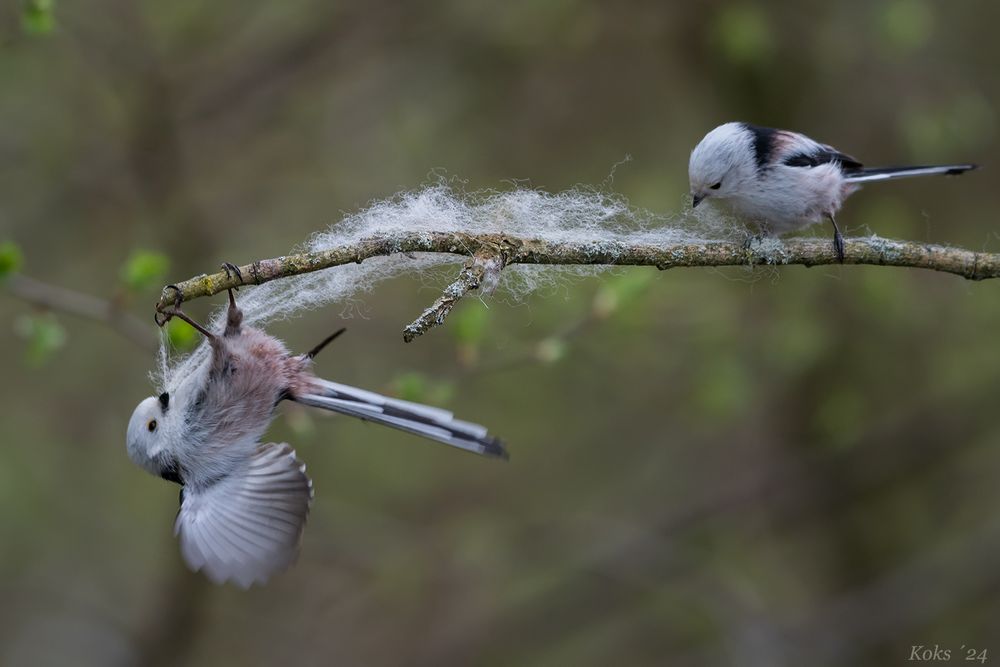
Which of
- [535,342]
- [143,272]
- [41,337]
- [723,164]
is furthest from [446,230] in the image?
[535,342]

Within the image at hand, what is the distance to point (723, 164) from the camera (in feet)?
8.45

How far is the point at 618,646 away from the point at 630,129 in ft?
11.3

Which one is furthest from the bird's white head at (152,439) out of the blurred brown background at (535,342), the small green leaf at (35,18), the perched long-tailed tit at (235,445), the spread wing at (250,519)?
the blurred brown background at (535,342)

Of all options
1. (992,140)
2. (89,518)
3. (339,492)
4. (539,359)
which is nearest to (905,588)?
(992,140)

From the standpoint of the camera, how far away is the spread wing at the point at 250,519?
7.40 feet

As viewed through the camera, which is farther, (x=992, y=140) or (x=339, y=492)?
(x=339, y=492)

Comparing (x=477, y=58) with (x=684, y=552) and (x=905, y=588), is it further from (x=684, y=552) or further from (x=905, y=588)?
(x=905, y=588)

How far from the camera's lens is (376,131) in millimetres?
5254

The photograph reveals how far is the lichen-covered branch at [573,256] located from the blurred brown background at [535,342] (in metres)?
2.17

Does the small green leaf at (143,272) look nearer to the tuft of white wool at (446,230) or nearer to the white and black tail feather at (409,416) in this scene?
the tuft of white wool at (446,230)

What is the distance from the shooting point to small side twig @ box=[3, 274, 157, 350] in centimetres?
304

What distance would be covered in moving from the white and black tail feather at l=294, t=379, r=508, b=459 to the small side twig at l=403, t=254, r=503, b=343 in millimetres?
273

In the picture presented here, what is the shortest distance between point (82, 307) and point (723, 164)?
2.12m

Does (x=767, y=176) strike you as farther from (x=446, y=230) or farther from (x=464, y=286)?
(x=464, y=286)
